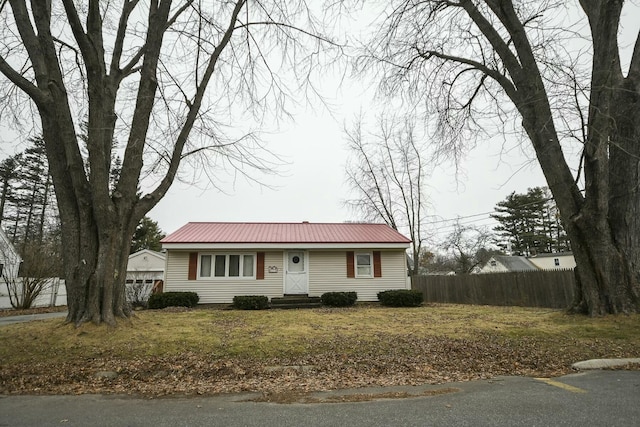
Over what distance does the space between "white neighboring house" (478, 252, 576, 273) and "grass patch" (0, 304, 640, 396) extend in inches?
1297

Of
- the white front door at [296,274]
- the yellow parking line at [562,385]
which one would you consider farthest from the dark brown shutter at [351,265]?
the yellow parking line at [562,385]

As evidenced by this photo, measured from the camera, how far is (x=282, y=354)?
596 cm

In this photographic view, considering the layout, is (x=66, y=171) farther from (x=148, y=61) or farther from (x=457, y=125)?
(x=457, y=125)

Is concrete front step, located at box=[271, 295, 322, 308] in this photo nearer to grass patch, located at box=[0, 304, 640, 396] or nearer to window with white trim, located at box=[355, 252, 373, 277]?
window with white trim, located at box=[355, 252, 373, 277]

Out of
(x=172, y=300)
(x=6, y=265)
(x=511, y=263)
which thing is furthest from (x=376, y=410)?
(x=511, y=263)

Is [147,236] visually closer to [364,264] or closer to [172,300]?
[172,300]

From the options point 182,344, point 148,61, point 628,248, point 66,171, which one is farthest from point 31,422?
point 628,248

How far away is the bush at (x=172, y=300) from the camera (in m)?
13.8

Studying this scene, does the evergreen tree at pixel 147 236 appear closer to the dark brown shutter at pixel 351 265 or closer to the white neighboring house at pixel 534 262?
the dark brown shutter at pixel 351 265

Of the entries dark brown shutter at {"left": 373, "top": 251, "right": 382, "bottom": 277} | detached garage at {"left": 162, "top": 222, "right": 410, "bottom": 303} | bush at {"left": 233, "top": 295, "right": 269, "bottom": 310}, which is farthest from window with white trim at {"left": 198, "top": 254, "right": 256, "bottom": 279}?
dark brown shutter at {"left": 373, "top": 251, "right": 382, "bottom": 277}

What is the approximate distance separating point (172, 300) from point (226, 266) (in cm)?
281

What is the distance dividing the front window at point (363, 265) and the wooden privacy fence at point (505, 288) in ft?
18.8

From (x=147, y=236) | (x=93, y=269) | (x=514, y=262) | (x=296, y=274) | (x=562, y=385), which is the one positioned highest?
(x=147, y=236)

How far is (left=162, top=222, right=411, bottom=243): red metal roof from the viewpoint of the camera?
52.7ft
